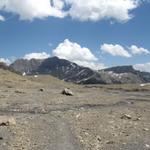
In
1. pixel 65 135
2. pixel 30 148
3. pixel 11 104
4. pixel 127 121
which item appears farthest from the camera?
pixel 11 104

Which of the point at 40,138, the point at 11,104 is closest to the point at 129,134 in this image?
the point at 40,138

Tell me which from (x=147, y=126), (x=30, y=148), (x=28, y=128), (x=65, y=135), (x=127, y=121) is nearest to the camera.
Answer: (x=30, y=148)

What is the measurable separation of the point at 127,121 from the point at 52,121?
592 cm

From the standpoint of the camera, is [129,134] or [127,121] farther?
[127,121]

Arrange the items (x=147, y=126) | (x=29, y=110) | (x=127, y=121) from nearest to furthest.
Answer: (x=147, y=126), (x=127, y=121), (x=29, y=110)

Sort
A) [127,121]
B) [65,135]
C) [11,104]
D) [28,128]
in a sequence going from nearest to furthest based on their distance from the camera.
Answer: [65,135], [28,128], [127,121], [11,104]

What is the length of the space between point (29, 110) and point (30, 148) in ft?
65.8

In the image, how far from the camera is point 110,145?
23516 mm

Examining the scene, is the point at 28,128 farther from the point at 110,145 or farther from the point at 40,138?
the point at 110,145

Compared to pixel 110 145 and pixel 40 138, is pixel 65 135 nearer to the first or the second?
pixel 40 138

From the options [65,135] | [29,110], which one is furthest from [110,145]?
[29,110]

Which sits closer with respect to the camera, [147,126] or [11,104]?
[147,126]

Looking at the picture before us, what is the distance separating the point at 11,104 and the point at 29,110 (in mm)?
5754

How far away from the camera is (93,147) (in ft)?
74.9
